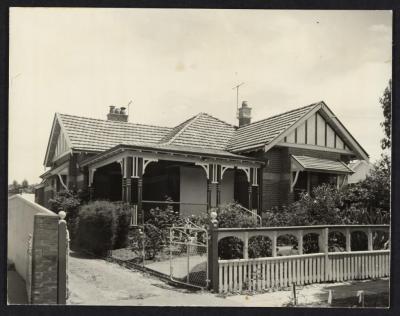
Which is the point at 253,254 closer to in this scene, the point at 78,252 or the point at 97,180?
the point at 78,252

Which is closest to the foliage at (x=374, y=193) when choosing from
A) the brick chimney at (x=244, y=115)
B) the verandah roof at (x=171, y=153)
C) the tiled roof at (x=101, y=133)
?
the verandah roof at (x=171, y=153)

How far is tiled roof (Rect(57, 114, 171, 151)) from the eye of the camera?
848 inches

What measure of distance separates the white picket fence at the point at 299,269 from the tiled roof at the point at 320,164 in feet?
22.0

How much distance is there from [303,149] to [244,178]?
2.87 m

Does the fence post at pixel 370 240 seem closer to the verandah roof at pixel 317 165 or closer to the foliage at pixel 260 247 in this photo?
the foliage at pixel 260 247

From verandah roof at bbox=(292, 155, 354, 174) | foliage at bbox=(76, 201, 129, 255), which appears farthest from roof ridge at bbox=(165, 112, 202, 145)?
foliage at bbox=(76, 201, 129, 255)

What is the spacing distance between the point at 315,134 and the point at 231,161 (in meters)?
4.37

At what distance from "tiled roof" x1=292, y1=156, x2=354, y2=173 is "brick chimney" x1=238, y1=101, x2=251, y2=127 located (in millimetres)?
5455

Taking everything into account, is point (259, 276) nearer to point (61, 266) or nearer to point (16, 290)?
point (61, 266)

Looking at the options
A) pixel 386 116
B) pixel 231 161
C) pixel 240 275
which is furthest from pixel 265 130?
pixel 240 275

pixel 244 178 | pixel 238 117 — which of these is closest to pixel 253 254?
pixel 244 178

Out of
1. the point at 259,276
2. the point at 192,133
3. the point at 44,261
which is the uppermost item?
the point at 192,133

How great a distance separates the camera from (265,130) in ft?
71.1

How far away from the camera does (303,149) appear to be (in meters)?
21.3
